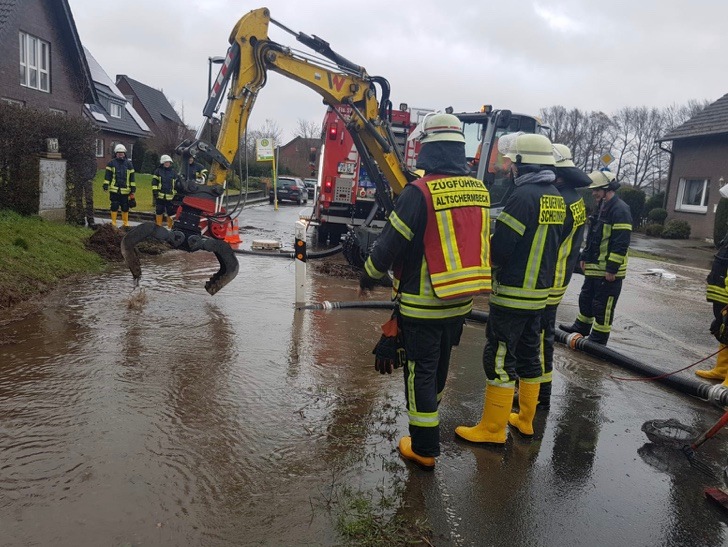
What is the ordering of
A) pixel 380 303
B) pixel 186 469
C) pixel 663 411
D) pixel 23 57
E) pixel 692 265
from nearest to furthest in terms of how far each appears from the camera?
pixel 186 469
pixel 663 411
pixel 380 303
pixel 692 265
pixel 23 57

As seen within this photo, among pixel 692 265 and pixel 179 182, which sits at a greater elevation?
pixel 179 182

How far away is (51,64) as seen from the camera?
81.4 ft

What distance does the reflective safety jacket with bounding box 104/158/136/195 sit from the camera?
12805 mm

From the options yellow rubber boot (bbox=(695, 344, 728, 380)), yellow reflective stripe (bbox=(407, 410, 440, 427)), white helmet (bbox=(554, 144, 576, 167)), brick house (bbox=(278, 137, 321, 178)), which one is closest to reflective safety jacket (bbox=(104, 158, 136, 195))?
white helmet (bbox=(554, 144, 576, 167))

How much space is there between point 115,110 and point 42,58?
15.3m

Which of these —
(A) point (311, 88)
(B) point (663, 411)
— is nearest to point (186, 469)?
(B) point (663, 411)

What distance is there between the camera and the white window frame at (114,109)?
3866 centimetres

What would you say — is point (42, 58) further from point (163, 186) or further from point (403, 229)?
point (403, 229)

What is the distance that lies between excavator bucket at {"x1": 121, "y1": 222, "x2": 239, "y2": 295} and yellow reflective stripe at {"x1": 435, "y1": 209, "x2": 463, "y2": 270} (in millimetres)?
4167

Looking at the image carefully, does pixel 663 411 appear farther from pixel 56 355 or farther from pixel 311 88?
pixel 311 88

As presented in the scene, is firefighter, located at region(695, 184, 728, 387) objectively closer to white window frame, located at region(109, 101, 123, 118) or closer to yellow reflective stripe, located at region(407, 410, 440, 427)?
yellow reflective stripe, located at region(407, 410, 440, 427)

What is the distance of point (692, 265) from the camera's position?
1617cm

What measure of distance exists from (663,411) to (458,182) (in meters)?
2.97

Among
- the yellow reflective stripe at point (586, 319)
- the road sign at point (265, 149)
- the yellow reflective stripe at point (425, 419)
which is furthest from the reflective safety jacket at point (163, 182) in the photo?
the road sign at point (265, 149)
